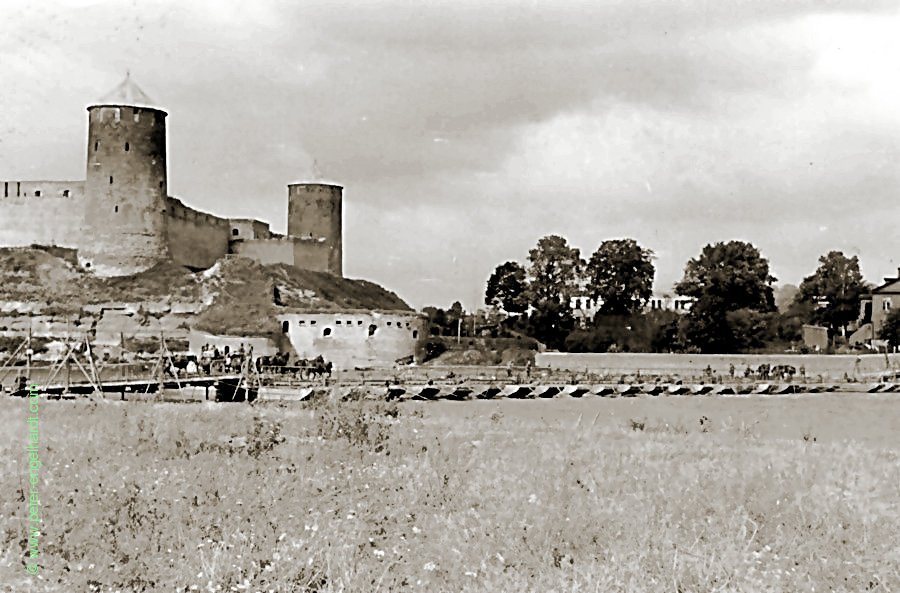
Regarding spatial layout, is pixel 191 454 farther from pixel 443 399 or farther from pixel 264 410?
pixel 443 399

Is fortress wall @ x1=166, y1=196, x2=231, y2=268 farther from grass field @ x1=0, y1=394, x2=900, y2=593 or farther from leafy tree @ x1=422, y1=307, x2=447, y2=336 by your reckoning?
grass field @ x1=0, y1=394, x2=900, y2=593

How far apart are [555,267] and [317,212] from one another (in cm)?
1442

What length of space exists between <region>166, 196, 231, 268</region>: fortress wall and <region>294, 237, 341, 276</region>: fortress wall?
367 centimetres

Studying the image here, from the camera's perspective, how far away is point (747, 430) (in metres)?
20.7

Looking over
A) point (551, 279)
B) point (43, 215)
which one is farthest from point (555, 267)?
point (43, 215)

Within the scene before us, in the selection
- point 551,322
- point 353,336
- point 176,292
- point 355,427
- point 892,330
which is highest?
point 176,292

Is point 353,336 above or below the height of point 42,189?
below

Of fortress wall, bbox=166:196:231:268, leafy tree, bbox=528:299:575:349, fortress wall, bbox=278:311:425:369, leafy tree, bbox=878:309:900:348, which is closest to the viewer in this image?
fortress wall, bbox=278:311:425:369

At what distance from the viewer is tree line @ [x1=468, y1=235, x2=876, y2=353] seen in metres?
50.1

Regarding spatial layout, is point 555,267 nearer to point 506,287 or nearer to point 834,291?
point 506,287

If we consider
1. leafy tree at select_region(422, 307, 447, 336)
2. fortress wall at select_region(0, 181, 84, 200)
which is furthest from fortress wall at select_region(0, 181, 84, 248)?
leafy tree at select_region(422, 307, 447, 336)

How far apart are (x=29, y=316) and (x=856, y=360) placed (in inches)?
1302

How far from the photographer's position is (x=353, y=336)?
48938mm

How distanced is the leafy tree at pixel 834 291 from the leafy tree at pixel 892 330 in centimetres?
772
